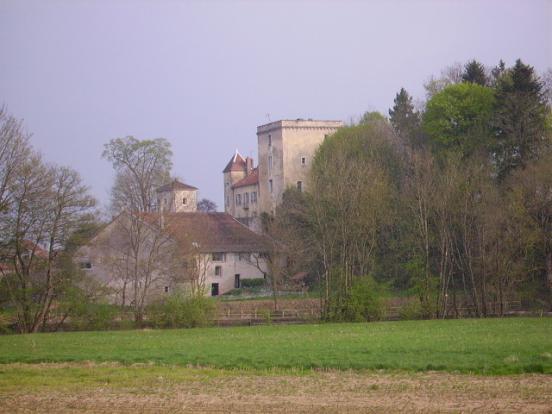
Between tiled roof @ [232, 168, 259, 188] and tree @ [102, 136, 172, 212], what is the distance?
135ft

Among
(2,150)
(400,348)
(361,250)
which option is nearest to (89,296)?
(2,150)

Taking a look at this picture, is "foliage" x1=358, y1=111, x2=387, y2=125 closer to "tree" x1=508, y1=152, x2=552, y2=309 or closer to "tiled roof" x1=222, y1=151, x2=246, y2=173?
"tiled roof" x1=222, y1=151, x2=246, y2=173

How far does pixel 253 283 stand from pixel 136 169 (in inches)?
899

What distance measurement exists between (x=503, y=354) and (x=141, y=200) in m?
37.3

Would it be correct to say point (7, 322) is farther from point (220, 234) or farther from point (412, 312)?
point (220, 234)

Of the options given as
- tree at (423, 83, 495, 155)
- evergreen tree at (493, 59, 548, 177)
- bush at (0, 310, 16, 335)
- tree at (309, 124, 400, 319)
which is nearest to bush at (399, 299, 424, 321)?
tree at (309, 124, 400, 319)

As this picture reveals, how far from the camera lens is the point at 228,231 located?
268 ft

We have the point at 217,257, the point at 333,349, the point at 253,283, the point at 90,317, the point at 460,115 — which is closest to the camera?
the point at 333,349

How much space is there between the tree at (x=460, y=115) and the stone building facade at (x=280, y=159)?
65.2ft

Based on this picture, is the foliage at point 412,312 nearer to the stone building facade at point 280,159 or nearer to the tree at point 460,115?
the tree at point 460,115

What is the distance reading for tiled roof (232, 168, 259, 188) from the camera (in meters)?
101

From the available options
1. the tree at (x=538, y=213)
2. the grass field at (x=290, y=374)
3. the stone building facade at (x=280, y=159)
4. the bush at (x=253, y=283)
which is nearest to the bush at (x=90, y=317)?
the grass field at (x=290, y=374)

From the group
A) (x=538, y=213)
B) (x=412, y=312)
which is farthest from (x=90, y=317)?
(x=538, y=213)

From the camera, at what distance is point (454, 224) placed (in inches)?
2200
